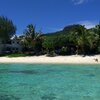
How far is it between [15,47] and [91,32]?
22.5m

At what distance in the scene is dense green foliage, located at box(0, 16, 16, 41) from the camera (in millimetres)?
73000

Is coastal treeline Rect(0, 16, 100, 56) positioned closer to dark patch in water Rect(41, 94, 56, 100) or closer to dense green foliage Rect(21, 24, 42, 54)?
dense green foliage Rect(21, 24, 42, 54)

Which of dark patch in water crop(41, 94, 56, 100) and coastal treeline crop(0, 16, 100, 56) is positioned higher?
coastal treeline crop(0, 16, 100, 56)

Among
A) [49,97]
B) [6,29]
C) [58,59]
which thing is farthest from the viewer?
[6,29]

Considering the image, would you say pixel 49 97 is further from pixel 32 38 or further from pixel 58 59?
pixel 32 38

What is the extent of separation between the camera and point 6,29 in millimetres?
74688

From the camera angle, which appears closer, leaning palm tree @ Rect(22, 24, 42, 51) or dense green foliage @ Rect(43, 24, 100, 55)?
dense green foliage @ Rect(43, 24, 100, 55)

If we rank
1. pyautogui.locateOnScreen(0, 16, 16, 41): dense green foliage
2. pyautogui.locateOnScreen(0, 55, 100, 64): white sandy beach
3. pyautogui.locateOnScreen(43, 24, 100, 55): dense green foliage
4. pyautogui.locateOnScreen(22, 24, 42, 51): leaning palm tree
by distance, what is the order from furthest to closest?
pyautogui.locateOnScreen(0, 16, 16, 41): dense green foliage → pyautogui.locateOnScreen(22, 24, 42, 51): leaning palm tree → pyautogui.locateOnScreen(43, 24, 100, 55): dense green foliage → pyautogui.locateOnScreen(0, 55, 100, 64): white sandy beach

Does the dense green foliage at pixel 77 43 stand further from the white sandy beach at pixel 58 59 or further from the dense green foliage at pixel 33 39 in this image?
the white sandy beach at pixel 58 59

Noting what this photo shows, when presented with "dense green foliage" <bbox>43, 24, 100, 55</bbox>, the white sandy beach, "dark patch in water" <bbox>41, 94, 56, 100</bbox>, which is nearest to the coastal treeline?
"dense green foliage" <bbox>43, 24, 100, 55</bbox>

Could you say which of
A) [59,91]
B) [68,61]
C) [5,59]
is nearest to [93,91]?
[59,91]

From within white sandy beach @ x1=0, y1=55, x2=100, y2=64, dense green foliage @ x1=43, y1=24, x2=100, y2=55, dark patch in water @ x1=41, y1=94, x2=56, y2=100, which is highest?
dense green foliage @ x1=43, y1=24, x2=100, y2=55

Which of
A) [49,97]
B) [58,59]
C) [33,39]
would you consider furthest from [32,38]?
[49,97]

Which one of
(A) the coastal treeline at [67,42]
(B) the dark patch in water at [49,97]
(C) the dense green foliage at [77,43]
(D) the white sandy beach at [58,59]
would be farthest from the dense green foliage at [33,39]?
(B) the dark patch in water at [49,97]
